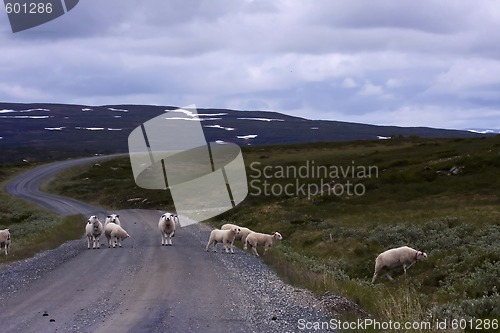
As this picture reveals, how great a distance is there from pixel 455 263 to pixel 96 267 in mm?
12011

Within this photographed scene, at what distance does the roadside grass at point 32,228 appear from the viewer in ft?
95.0

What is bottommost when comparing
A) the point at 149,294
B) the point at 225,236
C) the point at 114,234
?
the point at 114,234

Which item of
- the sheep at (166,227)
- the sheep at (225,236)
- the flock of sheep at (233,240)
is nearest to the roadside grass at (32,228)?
the flock of sheep at (233,240)

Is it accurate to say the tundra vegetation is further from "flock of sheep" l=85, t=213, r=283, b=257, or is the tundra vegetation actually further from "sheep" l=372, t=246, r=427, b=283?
"flock of sheep" l=85, t=213, r=283, b=257

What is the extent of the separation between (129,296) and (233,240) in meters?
11.7

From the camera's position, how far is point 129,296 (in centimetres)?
1623

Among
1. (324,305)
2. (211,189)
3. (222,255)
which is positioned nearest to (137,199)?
(211,189)

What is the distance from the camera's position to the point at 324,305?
14.2 metres

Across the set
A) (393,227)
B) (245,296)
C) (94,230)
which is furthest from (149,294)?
(393,227)

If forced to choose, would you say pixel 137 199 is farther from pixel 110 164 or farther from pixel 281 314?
pixel 281 314

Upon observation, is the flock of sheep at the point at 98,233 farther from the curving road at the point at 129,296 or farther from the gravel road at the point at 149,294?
the curving road at the point at 129,296

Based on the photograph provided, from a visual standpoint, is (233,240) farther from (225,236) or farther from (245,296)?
(245,296)

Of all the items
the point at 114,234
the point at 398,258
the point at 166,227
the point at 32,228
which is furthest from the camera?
the point at 32,228

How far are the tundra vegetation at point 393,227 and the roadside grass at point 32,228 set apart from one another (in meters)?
9.70
